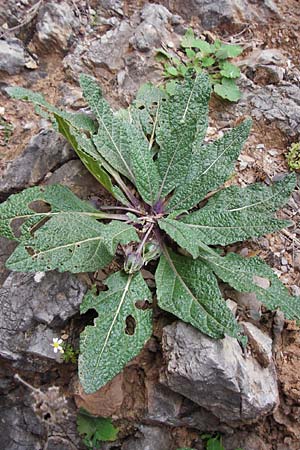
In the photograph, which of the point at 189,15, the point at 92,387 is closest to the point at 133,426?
the point at 92,387

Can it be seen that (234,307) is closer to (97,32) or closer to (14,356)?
(14,356)

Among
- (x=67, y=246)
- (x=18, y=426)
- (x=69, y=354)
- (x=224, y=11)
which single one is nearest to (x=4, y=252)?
(x=67, y=246)

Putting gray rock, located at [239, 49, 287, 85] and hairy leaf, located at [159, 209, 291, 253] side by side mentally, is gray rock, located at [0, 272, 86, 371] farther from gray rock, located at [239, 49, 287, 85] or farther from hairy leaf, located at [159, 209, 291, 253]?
gray rock, located at [239, 49, 287, 85]

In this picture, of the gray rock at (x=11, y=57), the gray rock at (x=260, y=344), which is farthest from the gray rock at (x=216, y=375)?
the gray rock at (x=11, y=57)

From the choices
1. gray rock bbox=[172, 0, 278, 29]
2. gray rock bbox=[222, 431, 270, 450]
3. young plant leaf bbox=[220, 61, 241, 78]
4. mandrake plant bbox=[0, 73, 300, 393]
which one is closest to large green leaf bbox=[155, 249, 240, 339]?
mandrake plant bbox=[0, 73, 300, 393]

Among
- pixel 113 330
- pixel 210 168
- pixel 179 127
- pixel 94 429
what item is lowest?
pixel 94 429

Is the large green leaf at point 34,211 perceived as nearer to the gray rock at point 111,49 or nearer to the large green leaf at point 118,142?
the large green leaf at point 118,142

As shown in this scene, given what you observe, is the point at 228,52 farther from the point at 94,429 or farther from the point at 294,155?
the point at 94,429
